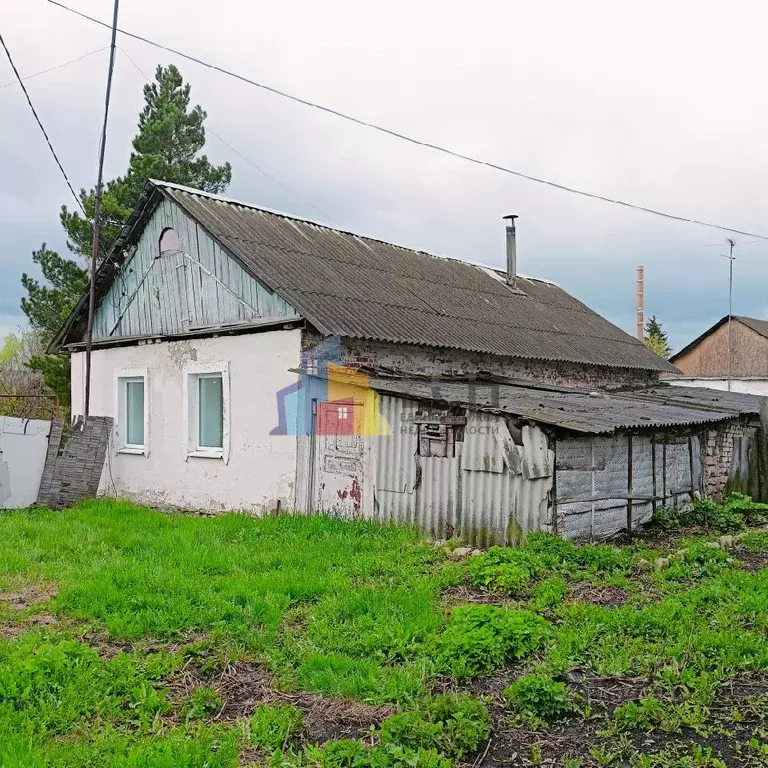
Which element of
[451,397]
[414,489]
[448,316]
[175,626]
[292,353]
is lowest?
[175,626]

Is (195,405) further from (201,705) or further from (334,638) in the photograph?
(201,705)

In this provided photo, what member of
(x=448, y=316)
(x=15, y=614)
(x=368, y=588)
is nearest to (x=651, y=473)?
(x=448, y=316)

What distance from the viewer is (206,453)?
11.6 meters

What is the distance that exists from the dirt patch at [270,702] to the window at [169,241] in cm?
886

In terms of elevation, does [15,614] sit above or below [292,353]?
below

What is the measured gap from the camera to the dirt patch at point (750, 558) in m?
7.72

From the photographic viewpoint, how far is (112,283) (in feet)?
46.1

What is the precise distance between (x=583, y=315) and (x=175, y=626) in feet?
50.4

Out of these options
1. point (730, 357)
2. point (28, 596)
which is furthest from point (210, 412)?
point (730, 357)

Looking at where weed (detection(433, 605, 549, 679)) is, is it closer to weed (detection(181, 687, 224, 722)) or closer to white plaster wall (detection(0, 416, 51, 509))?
weed (detection(181, 687, 224, 722))

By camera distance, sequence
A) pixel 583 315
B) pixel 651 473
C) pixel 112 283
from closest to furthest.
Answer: pixel 651 473, pixel 112 283, pixel 583 315

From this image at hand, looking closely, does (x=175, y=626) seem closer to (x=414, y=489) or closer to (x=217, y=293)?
(x=414, y=489)

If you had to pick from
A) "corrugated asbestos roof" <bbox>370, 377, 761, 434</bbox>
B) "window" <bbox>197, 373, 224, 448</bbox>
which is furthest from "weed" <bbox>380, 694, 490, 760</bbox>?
"window" <bbox>197, 373, 224, 448</bbox>

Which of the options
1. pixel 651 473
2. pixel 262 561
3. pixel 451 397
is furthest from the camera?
pixel 651 473
